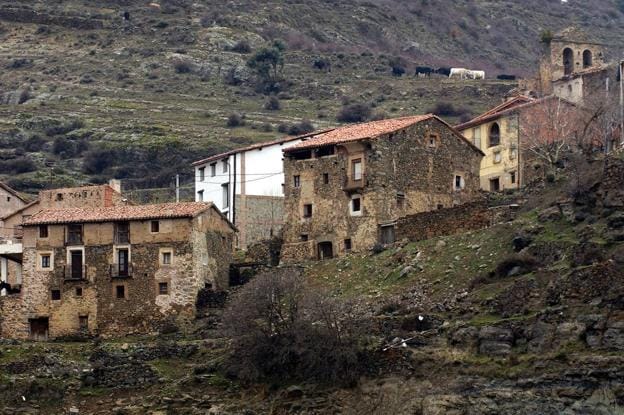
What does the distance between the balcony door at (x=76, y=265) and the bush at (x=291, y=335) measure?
9712 millimetres

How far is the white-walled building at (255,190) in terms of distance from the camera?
320 feet

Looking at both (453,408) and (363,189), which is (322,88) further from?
(453,408)

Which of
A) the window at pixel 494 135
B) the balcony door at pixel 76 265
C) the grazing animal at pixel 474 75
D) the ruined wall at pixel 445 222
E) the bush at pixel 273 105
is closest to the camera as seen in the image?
the ruined wall at pixel 445 222

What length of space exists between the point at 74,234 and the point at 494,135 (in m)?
26.5

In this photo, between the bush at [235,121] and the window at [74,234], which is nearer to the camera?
the window at [74,234]

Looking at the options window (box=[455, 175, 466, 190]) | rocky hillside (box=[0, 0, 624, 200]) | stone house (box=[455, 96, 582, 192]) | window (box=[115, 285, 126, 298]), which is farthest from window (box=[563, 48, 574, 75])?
window (box=[115, 285, 126, 298])

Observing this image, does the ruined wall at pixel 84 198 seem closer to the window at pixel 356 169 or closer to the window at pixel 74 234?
the window at pixel 74 234

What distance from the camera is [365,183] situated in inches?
3410

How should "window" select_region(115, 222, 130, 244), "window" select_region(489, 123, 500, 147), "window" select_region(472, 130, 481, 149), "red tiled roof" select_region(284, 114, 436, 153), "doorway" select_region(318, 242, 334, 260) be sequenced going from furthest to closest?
1. "window" select_region(472, 130, 481, 149)
2. "window" select_region(489, 123, 500, 147)
3. "red tiled roof" select_region(284, 114, 436, 153)
4. "doorway" select_region(318, 242, 334, 260)
5. "window" select_region(115, 222, 130, 244)

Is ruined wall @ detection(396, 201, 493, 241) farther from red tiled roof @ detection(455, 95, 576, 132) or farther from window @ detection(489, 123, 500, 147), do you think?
red tiled roof @ detection(455, 95, 576, 132)

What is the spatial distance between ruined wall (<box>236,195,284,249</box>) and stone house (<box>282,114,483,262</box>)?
7657 millimetres

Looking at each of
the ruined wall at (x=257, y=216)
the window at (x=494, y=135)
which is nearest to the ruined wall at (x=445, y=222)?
the ruined wall at (x=257, y=216)

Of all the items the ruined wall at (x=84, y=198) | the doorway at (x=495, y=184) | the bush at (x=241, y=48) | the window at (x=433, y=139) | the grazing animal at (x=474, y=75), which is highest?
the bush at (x=241, y=48)

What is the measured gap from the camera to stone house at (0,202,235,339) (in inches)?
3228
